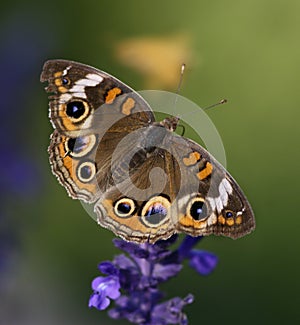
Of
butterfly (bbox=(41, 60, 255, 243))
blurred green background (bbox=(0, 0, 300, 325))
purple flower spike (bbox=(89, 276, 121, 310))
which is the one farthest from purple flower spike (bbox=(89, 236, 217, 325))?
blurred green background (bbox=(0, 0, 300, 325))

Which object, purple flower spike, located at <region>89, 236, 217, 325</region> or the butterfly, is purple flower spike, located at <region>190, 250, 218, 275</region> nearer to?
purple flower spike, located at <region>89, 236, 217, 325</region>

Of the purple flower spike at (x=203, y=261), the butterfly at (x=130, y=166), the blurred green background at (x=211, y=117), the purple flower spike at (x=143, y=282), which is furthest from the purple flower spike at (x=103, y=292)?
the blurred green background at (x=211, y=117)

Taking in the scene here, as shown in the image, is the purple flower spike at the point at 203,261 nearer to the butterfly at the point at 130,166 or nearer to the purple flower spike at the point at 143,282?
the purple flower spike at the point at 143,282

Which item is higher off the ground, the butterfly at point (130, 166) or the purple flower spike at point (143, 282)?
the butterfly at point (130, 166)

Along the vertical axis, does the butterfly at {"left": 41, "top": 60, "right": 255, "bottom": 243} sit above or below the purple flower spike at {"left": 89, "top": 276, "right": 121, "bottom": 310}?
above

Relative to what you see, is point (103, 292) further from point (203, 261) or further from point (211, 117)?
point (211, 117)

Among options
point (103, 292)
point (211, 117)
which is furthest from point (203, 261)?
point (211, 117)
